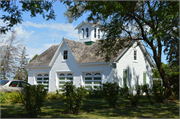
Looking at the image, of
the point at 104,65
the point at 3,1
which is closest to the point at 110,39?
the point at 104,65

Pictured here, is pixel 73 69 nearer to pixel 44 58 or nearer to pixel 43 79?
pixel 43 79

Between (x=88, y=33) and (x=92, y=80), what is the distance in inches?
288

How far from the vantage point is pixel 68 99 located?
870 cm

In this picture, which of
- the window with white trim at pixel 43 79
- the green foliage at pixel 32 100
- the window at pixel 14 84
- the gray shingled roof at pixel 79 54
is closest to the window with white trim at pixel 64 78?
the window with white trim at pixel 43 79

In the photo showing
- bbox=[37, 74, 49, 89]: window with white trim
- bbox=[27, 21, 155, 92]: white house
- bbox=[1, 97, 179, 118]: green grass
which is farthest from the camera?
bbox=[37, 74, 49, 89]: window with white trim

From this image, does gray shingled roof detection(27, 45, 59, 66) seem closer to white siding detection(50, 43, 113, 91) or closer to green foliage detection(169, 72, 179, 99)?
white siding detection(50, 43, 113, 91)

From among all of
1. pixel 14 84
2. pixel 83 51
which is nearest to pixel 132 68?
pixel 83 51

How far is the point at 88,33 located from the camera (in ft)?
80.8

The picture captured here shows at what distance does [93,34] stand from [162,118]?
1734 cm

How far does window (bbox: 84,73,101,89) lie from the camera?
19.6m

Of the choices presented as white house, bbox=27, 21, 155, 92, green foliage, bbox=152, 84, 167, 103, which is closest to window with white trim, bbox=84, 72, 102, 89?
white house, bbox=27, 21, 155, 92

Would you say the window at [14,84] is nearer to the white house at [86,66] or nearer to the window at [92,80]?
the white house at [86,66]

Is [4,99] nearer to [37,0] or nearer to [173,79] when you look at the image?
[37,0]

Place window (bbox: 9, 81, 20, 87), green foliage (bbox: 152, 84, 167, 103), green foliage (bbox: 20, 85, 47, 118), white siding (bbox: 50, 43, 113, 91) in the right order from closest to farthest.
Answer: green foliage (bbox: 20, 85, 47, 118) → green foliage (bbox: 152, 84, 167, 103) → window (bbox: 9, 81, 20, 87) → white siding (bbox: 50, 43, 113, 91)
